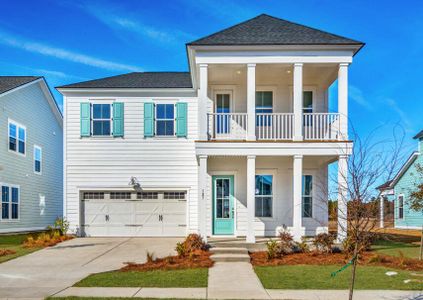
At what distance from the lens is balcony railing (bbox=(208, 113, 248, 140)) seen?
15.3 m

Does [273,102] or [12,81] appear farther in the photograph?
[12,81]

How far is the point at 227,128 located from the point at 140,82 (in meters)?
4.98

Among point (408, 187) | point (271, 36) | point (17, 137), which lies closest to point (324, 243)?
point (271, 36)

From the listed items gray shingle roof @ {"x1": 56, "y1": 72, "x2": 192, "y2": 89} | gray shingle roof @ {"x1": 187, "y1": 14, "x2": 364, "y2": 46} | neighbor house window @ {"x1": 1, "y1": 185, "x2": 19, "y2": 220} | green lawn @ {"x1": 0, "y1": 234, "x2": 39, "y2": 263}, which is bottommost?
green lawn @ {"x1": 0, "y1": 234, "x2": 39, "y2": 263}

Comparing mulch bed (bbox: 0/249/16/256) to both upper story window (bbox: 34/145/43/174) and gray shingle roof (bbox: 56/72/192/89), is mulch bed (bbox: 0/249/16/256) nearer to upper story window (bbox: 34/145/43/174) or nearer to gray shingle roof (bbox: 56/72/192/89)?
gray shingle roof (bbox: 56/72/192/89)

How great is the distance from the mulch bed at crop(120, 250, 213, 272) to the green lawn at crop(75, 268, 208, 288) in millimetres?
381

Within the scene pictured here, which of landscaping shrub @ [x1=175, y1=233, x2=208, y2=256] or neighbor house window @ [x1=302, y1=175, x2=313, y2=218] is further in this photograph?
neighbor house window @ [x1=302, y1=175, x2=313, y2=218]

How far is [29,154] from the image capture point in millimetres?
21641

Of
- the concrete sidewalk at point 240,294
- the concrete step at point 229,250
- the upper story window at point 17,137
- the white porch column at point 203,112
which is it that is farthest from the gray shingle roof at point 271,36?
the upper story window at point 17,137

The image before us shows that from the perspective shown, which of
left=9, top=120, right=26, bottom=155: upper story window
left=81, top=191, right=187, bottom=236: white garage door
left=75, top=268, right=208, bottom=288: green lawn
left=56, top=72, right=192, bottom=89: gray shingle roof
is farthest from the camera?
left=9, top=120, right=26, bottom=155: upper story window

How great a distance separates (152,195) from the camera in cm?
1755

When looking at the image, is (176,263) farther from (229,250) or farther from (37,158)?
(37,158)

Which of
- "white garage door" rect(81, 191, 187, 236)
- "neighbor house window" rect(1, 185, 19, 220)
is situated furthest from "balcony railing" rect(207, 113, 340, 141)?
"neighbor house window" rect(1, 185, 19, 220)

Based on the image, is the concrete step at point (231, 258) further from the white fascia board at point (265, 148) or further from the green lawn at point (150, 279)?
the white fascia board at point (265, 148)
